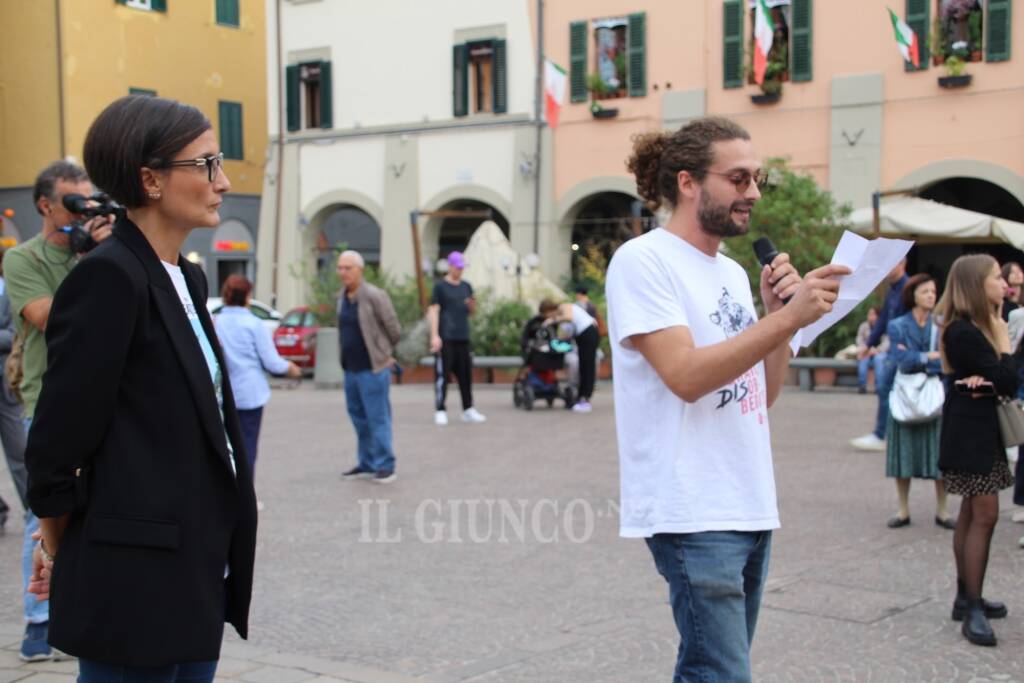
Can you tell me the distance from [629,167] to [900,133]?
72.4ft

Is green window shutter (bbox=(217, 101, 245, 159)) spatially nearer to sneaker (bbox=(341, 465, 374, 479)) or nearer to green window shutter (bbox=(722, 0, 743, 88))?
green window shutter (bbox=(722, 0, 743, 88))

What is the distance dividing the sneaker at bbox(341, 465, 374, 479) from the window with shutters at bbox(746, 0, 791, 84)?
Answer: 56.6 ft

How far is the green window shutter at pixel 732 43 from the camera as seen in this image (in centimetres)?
2572

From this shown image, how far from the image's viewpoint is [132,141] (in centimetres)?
268

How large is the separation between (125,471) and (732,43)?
2471 cm

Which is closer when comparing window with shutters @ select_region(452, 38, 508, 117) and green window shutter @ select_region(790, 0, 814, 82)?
green window shutter @ select_region(790, 0, 814, 82)

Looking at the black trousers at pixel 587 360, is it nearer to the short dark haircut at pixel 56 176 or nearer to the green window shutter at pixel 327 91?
the short dark haircut at pixel 56 176

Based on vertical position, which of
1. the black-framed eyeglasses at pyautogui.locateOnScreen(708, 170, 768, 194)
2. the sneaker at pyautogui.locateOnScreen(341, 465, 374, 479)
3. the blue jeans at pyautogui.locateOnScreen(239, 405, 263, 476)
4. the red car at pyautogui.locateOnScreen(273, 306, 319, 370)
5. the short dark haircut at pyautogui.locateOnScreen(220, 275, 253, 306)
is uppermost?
the black-framed eyeglasses at pyautogui.locateOnScreen(708, 170, 768, 194)

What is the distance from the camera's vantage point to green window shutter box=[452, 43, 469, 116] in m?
29.3

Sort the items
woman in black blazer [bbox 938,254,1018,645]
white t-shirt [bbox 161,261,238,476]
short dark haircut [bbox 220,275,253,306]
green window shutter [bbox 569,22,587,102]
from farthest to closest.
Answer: green window shutter [bbox 569,22,587,102], short dark haircut [bbox 220,275,253,306], woman in black blazer [bbox 938,254,1018,645], white t-shirt [bbox 161,261,238,476]

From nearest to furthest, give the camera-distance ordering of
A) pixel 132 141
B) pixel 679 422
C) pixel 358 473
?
pixel 132 141
pixel 679 422
pixel 358 473

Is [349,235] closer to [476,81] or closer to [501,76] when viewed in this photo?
[476,81]

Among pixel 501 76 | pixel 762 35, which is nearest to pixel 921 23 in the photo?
pixel 762 35

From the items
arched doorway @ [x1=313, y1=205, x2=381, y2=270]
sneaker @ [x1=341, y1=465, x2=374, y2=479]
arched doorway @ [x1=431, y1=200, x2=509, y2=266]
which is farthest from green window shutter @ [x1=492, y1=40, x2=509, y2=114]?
A: sneaker @ [x1=341, y1=465, x2=374, y2=479]
